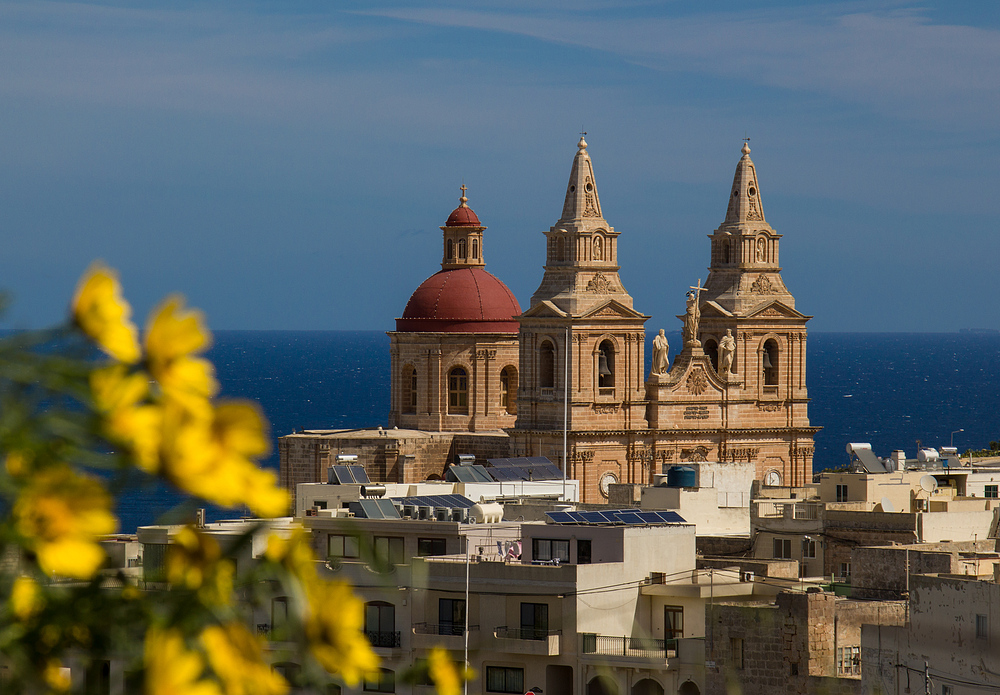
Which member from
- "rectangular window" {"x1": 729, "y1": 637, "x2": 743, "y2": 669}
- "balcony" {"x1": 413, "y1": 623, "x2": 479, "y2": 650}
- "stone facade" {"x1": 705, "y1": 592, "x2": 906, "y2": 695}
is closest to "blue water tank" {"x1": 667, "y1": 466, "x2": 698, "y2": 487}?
"balcony" {"x1": 413, "y1": 623, "x2": 479, "y2": 650}

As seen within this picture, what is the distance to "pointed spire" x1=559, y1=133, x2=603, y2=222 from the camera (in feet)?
249

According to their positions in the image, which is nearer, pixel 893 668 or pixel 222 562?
pixel 222 562

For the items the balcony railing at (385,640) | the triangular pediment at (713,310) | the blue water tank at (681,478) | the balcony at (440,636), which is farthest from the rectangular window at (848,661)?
the triangular pediment at (713,310)

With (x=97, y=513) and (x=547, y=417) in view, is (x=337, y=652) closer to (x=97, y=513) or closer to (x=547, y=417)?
(x=97, y=513)

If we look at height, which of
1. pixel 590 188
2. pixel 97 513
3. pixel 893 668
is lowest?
pixel 893 668

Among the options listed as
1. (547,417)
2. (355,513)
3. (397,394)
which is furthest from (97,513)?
(397,394)

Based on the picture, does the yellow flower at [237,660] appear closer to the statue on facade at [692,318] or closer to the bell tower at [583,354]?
the bell tower at [583,354]

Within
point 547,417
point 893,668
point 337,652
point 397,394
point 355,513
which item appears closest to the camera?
point 337,652

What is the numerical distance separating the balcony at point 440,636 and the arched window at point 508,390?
1891 inches

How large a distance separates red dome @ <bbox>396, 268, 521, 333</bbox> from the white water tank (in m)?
37.4

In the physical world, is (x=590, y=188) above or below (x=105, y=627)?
above

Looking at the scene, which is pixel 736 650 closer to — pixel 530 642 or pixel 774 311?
pixel 530 642

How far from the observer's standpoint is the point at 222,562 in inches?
115

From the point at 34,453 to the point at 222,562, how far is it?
1.18 ft
